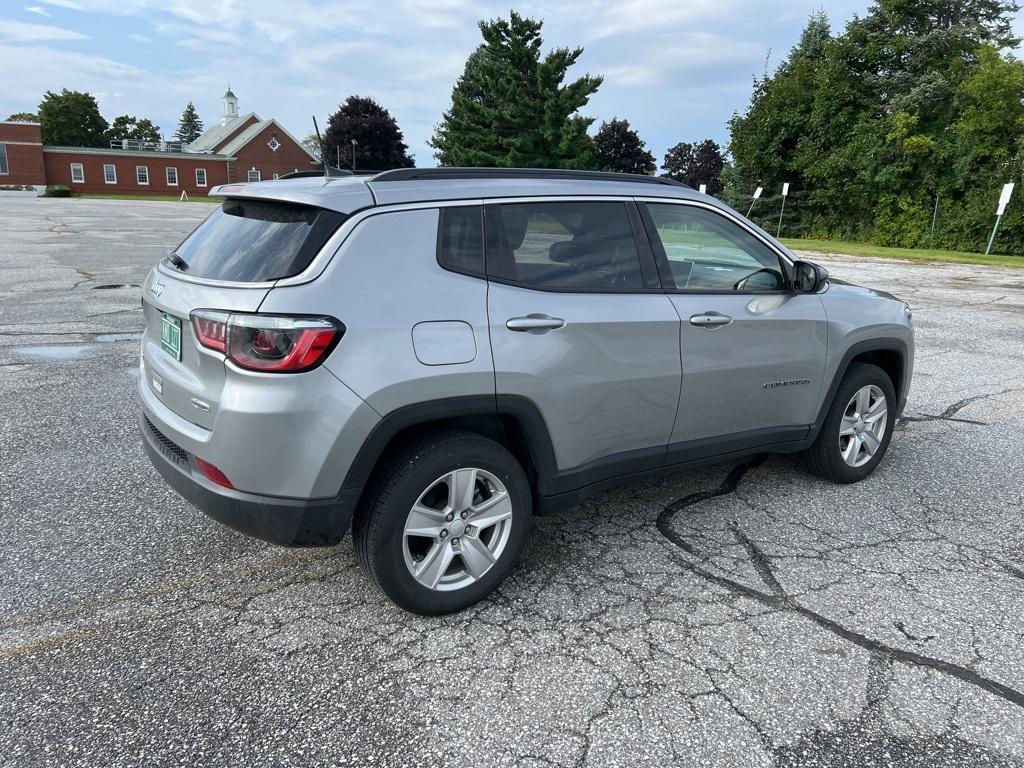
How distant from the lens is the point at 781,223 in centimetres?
3759

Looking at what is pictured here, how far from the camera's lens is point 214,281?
9.12 ft

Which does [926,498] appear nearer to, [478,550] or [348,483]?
[478,550]

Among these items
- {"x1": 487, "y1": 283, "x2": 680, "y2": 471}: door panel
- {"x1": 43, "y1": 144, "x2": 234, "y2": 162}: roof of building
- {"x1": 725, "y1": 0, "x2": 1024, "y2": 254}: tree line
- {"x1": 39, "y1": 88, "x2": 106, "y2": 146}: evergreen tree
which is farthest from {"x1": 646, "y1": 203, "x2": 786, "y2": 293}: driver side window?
{"x1": 39, "y1": 88, "x2": 106, "y2": 146}: evergreen tree

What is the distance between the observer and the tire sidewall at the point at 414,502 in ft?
8.91

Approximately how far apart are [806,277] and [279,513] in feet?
9.52

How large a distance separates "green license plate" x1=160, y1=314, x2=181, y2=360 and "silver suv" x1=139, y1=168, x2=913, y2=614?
0.02m

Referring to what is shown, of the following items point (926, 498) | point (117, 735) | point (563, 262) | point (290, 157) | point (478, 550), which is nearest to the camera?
point (117, 735)

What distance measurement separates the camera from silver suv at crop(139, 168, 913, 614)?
255 centimetres

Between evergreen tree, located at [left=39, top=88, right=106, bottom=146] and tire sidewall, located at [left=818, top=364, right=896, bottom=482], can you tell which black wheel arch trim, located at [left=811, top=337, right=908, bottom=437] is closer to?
tire sidewall, located at [left=818, top=364, right=896, bottom=482]

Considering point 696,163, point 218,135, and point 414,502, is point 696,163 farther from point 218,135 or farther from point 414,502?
point 414,502

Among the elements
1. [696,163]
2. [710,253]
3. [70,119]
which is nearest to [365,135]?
[696,163]

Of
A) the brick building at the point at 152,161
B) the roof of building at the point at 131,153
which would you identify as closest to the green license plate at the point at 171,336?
the brick building at the point at 152,161

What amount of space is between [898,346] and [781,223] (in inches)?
1423

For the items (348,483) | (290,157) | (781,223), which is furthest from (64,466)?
(290,157)
